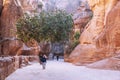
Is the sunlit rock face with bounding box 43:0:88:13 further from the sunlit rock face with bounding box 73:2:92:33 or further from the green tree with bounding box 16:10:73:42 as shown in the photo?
the green tree with bounding box 16:10:73:42

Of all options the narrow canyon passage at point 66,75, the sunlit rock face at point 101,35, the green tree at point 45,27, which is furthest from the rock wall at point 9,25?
the narrow canyon passage at point 66,75

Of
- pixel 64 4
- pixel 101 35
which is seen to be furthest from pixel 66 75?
pixel 64 4

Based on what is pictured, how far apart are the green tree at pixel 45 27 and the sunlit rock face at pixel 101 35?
15.2 feet

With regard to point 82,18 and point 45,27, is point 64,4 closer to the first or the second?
point 82,18

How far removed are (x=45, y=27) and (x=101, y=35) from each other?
7313 millimetres

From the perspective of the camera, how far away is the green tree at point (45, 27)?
30750mm

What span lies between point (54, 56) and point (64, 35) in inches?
1762

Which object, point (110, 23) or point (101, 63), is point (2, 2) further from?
point (101, 63)

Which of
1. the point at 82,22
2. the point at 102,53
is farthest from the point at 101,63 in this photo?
the point at 82,22

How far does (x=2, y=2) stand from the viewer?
131 feet

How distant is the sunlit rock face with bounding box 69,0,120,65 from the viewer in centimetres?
2630

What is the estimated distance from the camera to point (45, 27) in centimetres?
3078

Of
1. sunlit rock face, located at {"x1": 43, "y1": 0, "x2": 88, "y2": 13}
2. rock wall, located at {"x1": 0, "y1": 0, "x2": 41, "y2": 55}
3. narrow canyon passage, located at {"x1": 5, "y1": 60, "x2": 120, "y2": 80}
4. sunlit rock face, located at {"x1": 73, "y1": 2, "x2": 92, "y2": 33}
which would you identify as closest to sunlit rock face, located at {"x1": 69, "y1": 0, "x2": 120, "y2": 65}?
narrow canyon passage, located at {"x1": 5, "y1": 60, "x2": 120, "y2": 80}

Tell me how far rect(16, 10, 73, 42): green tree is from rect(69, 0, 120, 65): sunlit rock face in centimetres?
464
